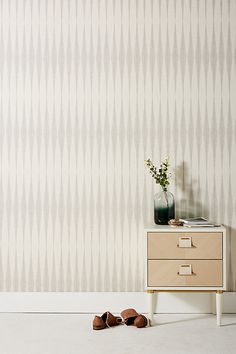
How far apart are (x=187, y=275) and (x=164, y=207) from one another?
0.50m

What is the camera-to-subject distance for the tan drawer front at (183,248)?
3223 mm

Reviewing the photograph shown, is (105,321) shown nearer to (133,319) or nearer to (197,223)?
(133,319)

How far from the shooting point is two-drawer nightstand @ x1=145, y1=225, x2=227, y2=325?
3.21 meters

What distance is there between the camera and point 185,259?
322cm

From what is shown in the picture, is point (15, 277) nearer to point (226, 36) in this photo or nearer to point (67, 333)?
point (67, 333)

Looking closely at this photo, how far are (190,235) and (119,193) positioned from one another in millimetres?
660

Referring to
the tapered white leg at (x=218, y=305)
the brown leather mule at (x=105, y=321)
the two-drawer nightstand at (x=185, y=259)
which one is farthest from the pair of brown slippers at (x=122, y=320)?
the tapered white leg at (x=218, y=305)

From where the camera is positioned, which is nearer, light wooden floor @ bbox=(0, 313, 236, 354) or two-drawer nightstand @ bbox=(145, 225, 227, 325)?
light wooden floor @ bbox=(0, 313, 236, 354)

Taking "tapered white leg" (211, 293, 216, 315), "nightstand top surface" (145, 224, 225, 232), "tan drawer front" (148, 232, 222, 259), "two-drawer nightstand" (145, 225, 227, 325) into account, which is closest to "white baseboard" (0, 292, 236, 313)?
"tapered white leg" (211, 293, 216, 315)

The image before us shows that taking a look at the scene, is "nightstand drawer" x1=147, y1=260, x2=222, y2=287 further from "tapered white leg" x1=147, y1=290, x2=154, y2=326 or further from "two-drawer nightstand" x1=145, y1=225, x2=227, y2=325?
"tapered white leg" x1=147, y1=290, x2=154, y2=326

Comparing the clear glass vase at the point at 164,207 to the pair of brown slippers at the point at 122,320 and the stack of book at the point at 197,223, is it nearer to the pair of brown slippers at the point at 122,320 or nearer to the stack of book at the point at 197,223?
the stack of book at the point at 197,223

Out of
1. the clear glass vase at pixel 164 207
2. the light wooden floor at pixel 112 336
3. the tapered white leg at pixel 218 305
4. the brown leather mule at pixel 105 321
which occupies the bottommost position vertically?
the light wooden floor at pixel 112 336

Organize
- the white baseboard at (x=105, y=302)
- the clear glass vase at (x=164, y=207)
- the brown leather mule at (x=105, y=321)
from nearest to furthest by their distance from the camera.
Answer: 1. the brown leather mule at (x=105, y=321)
2. the clear glass vase at (x=164, y=207)
3. the white baseboard at (x=105, y=302)

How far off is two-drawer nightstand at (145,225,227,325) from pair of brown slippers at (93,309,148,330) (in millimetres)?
200
